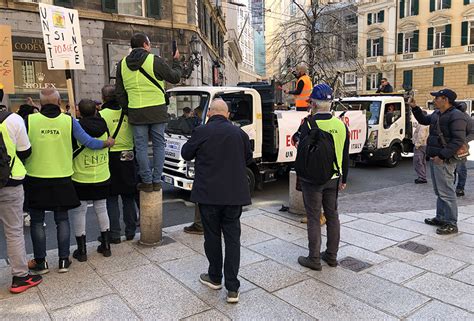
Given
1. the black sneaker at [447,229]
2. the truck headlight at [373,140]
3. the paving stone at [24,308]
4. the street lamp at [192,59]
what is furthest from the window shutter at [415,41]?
the paving stone at [24,308]

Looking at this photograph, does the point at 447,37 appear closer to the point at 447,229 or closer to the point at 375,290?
the point at 447,229

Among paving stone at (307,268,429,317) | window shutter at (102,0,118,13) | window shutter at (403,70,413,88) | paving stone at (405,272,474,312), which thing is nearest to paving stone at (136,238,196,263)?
paving stone at (307,268,429,317)

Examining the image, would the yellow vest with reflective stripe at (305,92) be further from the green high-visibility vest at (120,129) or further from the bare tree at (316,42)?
the bare tree at (316,42)

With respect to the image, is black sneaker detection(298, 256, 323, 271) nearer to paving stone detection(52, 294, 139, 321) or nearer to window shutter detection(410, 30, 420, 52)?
paving stone detection(52, 294, 139, 321)

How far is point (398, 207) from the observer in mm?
7371

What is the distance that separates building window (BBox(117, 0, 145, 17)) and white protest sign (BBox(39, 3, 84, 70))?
468 inches

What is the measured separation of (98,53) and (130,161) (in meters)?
12.4

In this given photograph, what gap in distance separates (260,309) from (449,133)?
3730 mm

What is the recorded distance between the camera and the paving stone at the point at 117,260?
447cm

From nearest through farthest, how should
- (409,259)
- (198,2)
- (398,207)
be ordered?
(409,259) < (398,207) < (198,2)

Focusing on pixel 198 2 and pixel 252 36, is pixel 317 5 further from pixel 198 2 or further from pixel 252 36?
pixel 252 36

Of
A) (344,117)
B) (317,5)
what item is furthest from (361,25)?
(344,117)

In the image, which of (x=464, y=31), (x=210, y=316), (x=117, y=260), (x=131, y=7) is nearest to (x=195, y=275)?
(x=210, y=316)

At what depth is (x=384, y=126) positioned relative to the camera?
12188 mm
